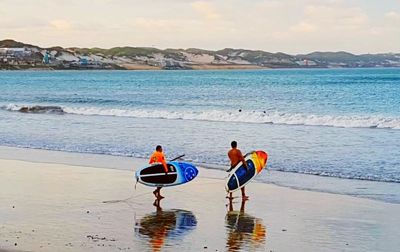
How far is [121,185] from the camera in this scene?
56.4 feet

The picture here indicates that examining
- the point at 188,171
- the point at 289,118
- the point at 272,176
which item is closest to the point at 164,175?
the point at 188,171

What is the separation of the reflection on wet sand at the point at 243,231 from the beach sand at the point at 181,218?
2cm

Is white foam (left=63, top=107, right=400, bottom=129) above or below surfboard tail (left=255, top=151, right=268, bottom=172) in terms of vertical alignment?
below

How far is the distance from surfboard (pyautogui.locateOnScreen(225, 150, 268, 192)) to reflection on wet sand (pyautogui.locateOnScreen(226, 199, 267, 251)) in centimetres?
140

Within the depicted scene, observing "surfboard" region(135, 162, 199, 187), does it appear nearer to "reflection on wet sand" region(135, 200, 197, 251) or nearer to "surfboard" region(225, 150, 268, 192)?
"surfboard" region(225, 150, 268, 192)

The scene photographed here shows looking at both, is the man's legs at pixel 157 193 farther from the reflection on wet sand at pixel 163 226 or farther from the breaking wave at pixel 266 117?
the breaking wave at pixel 266 117

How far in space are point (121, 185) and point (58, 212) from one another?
11.9ft

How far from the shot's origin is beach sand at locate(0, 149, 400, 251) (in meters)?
11.3

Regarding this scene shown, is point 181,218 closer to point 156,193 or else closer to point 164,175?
point 156,193

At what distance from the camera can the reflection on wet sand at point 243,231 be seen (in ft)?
37.0

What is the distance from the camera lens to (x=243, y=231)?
1239 centimetres

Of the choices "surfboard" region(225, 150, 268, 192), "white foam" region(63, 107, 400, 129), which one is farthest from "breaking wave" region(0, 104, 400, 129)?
"surfboard" region(225, 150, 268, 192)

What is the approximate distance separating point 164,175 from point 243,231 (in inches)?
165

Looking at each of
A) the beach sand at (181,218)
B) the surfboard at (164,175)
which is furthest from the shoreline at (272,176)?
the surfboard at (164,175)
